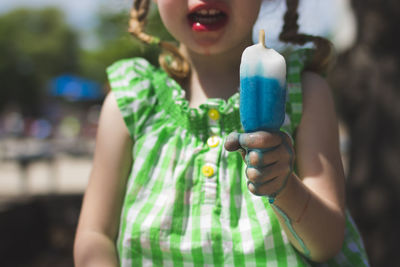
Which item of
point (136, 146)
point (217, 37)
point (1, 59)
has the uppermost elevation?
point (217, 37)

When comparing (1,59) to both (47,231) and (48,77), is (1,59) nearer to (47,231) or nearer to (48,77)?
(48,77)

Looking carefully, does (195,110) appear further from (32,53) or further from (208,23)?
(32,53)

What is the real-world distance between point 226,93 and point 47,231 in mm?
3929

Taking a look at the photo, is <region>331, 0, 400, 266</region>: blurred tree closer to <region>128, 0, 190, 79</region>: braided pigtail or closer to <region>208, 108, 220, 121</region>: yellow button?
<region>128, 0, 190, 79</region>: braided pigtail

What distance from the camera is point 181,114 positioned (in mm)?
1188

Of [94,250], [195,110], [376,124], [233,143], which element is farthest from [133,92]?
[376,124]

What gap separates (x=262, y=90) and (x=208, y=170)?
1.31 ft

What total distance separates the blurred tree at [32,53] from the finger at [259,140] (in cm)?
3105

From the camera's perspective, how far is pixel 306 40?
1209 mm

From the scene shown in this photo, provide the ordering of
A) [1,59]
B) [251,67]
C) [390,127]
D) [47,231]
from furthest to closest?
[1,59] → [47,231] → [390,127] → [251,67]

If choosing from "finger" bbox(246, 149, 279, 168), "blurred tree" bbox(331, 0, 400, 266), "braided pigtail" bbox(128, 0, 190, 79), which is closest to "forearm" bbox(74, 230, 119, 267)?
"braided pigtail" bbox(128, 0, 190, 79)

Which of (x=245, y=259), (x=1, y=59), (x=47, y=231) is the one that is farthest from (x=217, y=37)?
(x=1, y=59)

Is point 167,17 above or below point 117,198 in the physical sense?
above

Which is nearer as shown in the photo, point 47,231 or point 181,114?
point 181,114
